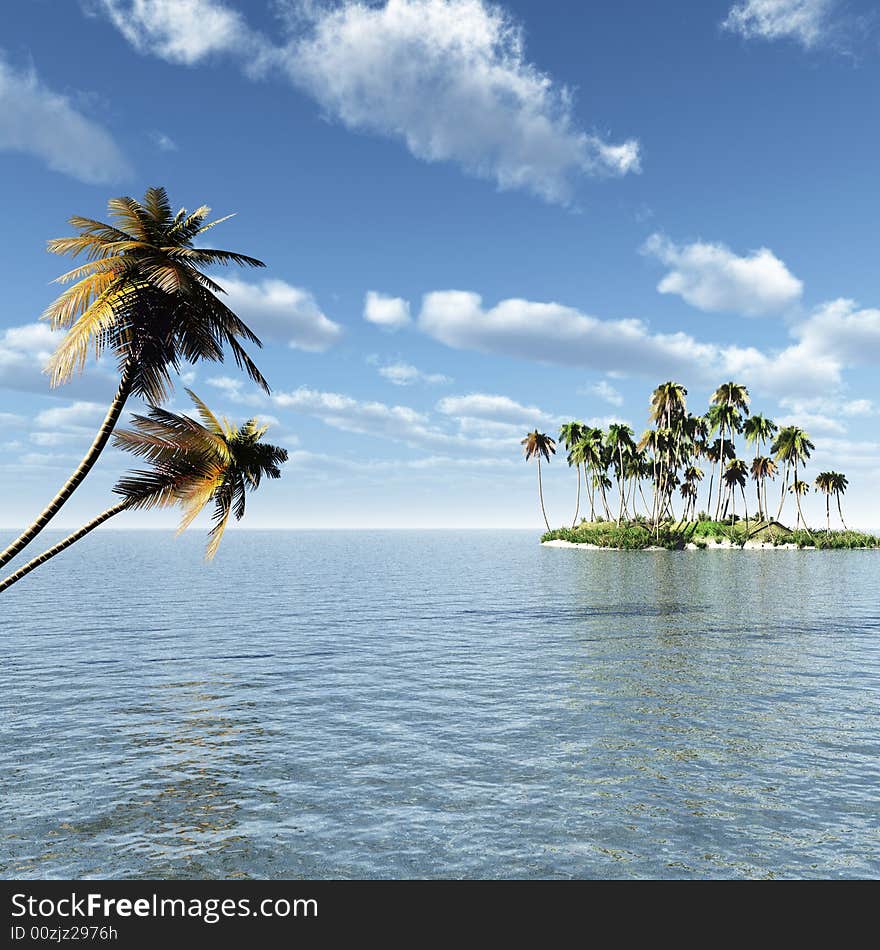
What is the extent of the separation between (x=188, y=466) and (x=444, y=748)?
10421mm

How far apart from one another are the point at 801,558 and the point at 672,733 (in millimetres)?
100755

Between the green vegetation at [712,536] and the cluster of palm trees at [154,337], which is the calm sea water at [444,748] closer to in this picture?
the cluster of palm trees at [154,337]

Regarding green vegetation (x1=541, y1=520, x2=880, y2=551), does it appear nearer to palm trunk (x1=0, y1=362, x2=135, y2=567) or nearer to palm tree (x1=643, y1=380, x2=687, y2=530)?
palm tree (x1=643, y1=380, x2=687, y2=530)

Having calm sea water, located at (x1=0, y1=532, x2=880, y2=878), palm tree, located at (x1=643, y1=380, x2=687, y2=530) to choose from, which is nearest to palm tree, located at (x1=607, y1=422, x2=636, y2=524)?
palm tree, located at (x1=643, y1=380, x2=687, y2=530)

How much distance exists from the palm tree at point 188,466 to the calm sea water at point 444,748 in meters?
6.04

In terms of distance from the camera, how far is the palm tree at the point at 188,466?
58.7 feet

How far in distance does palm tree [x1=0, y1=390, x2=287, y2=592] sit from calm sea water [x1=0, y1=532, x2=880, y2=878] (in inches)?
238

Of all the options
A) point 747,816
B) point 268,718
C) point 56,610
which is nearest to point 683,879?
point 747,816

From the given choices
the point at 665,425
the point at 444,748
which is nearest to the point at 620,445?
the point at 665,425

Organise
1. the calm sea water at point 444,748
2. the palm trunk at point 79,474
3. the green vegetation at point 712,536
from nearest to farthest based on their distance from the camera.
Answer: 1. the calm sea water at point 444,748
2. the palm trunk at point 79,474
3. the green vegetation at point 712,536

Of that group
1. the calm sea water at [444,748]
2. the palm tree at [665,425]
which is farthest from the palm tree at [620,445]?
the calm sea water at [444,748]

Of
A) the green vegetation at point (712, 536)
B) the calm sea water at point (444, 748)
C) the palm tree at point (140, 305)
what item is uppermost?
the palm tree at point (140, 305)
